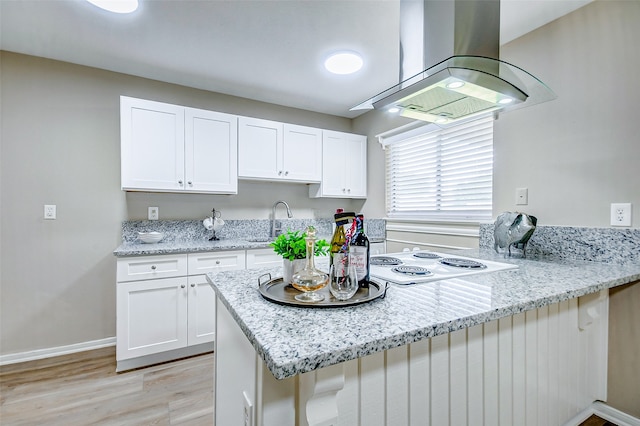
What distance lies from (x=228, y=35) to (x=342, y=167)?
1744 millimetres

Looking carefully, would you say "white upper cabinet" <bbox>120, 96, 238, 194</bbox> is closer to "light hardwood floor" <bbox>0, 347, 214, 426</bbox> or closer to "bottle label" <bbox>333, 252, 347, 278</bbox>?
"light hardwood floor" <bbox>0, 347, 214, 426</bbox>

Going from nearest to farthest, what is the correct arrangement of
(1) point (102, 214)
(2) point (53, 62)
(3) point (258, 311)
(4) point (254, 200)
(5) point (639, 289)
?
(3) point (258, 311)
(5) point (639, 289)
(2) point (53, 62)
(1) point (102, 214)
(4) point (254, 200)

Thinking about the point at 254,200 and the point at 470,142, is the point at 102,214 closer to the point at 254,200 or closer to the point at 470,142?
the point at 254,200

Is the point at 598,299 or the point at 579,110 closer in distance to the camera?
the point at 598,299

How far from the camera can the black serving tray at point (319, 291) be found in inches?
30.9

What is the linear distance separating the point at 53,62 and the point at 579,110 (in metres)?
3.68

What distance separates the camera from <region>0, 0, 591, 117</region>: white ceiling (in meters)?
1.73

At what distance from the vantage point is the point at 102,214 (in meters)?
2.47

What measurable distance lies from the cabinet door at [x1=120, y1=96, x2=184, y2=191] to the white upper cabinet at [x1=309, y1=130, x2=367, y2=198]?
1427 mm

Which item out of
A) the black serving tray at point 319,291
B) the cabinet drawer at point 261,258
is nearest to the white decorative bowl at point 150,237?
the cabinet drawer at point 261,258

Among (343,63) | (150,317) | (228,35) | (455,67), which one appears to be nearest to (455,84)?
(455,67)

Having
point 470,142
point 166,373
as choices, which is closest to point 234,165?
point 166,373

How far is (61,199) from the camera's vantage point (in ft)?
7.67

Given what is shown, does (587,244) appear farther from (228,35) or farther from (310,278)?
(228,35)
